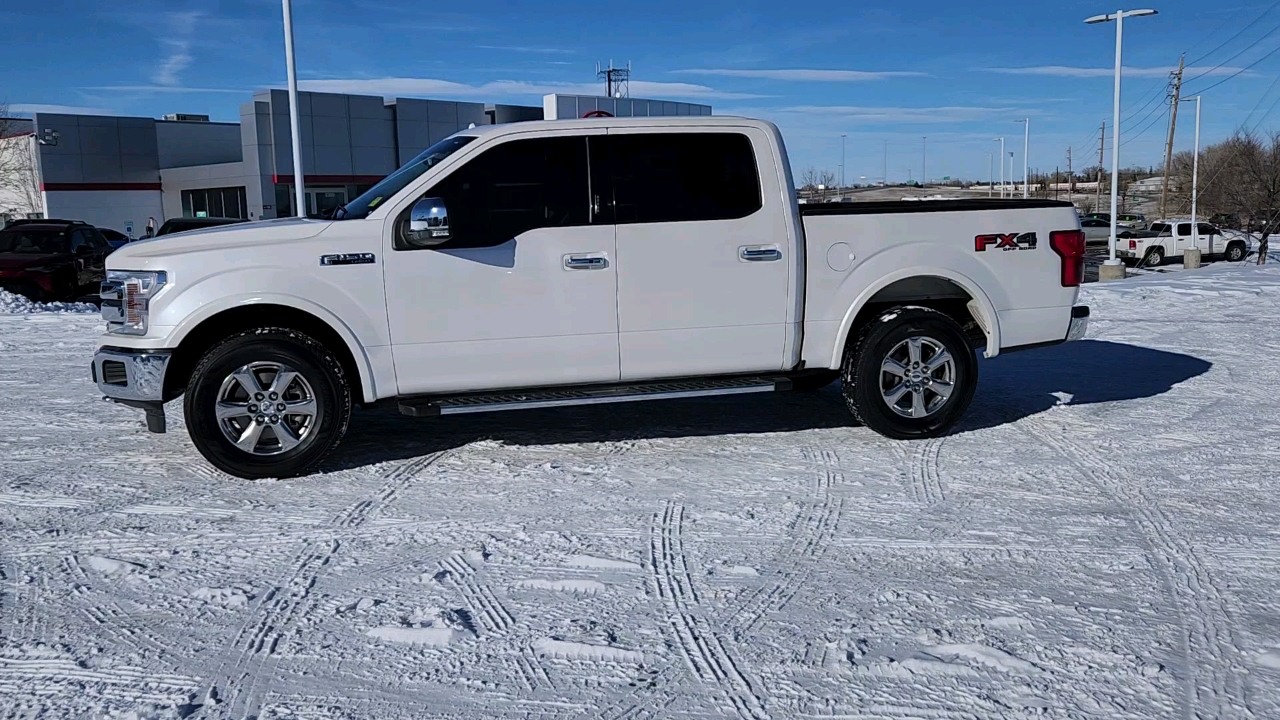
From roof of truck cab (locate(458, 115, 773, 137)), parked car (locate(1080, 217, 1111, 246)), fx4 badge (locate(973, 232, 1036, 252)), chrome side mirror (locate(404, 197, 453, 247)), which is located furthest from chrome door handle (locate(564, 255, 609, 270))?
parked car (locate(1080, 217, 1111, 246))

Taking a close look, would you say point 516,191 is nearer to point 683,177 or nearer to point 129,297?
point 683,177

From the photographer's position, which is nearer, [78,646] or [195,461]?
[78,646]

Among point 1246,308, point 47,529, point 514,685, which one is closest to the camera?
point 514,685

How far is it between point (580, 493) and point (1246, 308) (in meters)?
11.6

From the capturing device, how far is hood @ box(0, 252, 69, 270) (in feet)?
61.2

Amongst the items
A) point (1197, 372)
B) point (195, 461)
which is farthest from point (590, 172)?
point (1197, 372)

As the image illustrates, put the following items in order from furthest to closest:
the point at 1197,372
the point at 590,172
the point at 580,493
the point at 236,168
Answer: the point at 236,168
the point at 1197,372
the point at 590,172
the point at 580,493

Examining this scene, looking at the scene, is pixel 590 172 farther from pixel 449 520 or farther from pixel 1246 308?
pixel 1246 308

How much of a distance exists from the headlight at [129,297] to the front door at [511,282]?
4.36 ft

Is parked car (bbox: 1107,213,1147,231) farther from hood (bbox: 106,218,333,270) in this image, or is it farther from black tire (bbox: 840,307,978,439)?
hood (bbox: 106,218,333,270)

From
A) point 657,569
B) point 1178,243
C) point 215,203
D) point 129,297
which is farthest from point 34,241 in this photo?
point 1178,243

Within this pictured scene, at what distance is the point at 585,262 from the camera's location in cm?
633

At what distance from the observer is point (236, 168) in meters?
46.1

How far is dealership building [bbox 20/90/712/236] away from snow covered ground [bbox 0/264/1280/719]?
32.6 metres
